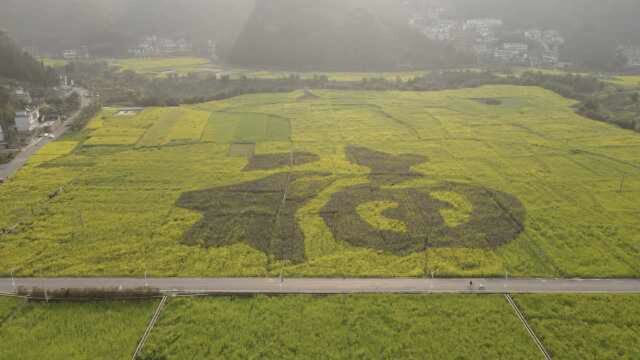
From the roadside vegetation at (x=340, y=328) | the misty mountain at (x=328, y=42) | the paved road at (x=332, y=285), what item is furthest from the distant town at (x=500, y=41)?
the roadside vegetation at (x=340, y=328)

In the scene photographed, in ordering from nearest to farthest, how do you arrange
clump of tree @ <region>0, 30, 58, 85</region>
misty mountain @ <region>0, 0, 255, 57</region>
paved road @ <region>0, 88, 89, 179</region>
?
paved road @ <region>0, 88, 89, 179</region> < clump of tree @ <region>0, 30, 58, 85</region> < misty mountain @ <region>0, 0, 255, 57</region>

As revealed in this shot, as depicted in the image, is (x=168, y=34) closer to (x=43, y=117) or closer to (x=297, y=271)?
(x=43, y=117)

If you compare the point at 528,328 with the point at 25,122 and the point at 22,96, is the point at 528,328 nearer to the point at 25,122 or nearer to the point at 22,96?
the point at 25,122

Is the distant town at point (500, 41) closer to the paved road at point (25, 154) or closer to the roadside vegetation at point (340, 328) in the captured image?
the paved road at point (25, 154)

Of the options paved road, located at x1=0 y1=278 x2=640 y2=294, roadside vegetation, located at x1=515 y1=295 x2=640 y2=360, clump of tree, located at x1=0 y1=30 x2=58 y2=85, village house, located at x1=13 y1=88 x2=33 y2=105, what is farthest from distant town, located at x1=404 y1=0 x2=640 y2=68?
roadside vegetation, located at x1=515 y1=295 x2=640 y2=360

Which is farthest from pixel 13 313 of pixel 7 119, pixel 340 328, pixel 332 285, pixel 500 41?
pixel 500 41

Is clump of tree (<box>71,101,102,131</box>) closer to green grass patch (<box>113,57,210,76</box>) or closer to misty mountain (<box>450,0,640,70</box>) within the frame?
green grass patch (<box>113,57,210,76</box>)
